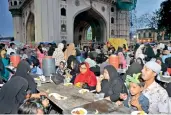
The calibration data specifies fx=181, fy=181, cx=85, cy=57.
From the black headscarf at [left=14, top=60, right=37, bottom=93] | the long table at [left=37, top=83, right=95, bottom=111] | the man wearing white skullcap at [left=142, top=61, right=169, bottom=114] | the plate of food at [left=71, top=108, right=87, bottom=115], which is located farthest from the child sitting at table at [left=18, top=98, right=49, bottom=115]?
the black headscarf at [left=14, top=60, right=37, bottom=93]

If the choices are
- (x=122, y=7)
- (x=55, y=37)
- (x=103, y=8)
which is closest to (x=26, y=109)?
(x=55, y=37)

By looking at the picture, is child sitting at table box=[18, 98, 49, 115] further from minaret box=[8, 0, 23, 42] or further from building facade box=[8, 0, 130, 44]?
minaret box=[8, 0, 23, 42]

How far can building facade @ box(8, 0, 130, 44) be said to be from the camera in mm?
22703

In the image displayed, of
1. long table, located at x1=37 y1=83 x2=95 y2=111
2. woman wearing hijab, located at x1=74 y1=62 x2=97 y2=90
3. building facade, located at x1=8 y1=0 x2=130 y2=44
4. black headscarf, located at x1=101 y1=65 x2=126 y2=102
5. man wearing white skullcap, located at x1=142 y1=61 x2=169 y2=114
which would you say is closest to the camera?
man wearing white skullcap, located at x1=142 y1=61 x2=169 y2=114

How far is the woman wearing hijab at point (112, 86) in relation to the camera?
11.2ft

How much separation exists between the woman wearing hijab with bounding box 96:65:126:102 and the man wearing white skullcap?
67 centimetres

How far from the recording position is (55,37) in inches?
924

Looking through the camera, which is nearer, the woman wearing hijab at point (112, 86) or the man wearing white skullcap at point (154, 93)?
the man wearing white skullcap at point (154, 93)

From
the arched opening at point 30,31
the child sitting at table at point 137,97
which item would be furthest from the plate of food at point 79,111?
the arched opening at point 30,31

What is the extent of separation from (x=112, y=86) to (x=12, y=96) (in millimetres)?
1797

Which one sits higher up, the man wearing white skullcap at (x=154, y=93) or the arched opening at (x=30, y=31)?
the arched opening at (x=30, y=31)

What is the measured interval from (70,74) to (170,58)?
11.0 feet

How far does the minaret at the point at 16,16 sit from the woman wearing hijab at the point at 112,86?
32.5m

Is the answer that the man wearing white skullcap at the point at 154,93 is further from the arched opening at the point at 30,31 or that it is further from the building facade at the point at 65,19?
the arched opening at the point at 30,31
